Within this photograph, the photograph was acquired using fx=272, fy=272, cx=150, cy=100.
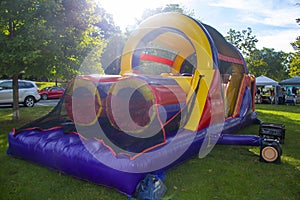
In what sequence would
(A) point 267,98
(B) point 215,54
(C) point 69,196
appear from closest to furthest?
(C) point 69,196
(B) point 215,54
(A) point 267,98

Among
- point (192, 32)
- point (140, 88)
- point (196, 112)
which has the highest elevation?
point (192, 32)

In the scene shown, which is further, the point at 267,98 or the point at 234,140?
the point at 267,98

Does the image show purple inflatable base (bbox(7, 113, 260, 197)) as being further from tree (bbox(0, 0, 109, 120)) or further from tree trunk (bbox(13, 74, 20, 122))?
tree trunk (bbox(13, 74, 20, 122))

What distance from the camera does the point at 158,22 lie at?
23.5ft

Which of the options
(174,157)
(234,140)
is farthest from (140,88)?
(234,140)

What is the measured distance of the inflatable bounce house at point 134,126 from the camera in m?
4.22

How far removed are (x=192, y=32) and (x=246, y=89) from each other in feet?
10.7

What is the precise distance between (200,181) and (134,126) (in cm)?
149

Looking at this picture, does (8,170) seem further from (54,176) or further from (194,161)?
(194,161)

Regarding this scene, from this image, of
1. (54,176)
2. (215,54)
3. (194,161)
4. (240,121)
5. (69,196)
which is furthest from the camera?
(240,121)

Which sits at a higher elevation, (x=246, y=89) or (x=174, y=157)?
(x=246, y=89)

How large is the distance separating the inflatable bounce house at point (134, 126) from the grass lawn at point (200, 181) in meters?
0.18

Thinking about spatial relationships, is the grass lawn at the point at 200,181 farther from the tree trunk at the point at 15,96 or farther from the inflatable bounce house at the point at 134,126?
the tree trunk at the point at 15,96

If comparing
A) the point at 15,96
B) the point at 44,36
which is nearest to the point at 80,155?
the point at 44,36
